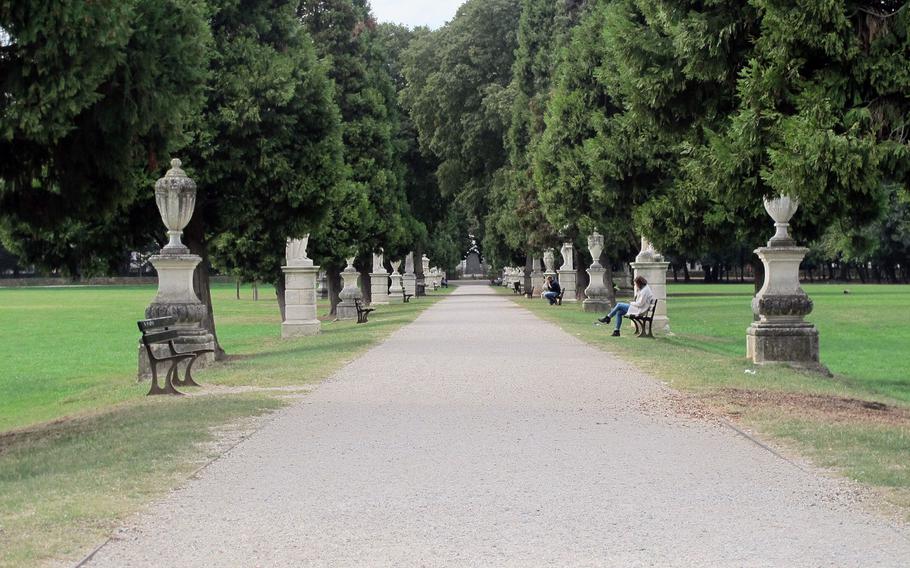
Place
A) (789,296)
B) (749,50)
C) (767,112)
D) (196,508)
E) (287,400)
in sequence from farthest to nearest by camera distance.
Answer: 1. (789,296)
2. (287,400)
3. (749,50)
4. (767,112)
5. (196,508)

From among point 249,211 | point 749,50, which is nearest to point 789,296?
point 749,50

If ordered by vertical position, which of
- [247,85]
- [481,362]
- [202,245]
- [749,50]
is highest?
[247,85]

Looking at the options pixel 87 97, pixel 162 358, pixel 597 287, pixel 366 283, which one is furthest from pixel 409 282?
pixel 87 97

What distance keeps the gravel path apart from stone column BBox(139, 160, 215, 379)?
219 inches

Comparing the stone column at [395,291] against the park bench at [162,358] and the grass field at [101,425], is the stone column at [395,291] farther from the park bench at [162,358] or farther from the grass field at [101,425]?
the park bench at [162,358]

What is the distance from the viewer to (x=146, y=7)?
994 centimetres

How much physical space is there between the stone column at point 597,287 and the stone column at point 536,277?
22.2m

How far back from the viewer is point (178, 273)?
16.4 meters

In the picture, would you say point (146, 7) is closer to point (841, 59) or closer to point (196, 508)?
point (196, 508)

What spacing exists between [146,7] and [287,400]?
14.2 ft

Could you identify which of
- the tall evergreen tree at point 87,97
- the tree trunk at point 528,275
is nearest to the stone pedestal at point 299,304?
the tall evergreen tree at point 87,97

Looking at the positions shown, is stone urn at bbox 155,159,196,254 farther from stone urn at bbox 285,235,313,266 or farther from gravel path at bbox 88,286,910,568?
stone urn at bbox 285,235,313,266

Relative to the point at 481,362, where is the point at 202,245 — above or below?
above

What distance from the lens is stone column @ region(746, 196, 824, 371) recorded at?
1549 centimetres
